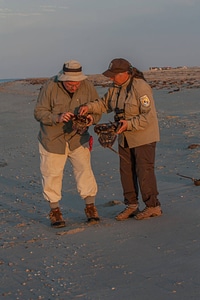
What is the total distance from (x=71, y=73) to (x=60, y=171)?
1.16 m

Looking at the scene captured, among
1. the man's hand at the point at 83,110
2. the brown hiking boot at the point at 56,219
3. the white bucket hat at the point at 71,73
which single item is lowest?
the brown hiking boot at the point at 56,219

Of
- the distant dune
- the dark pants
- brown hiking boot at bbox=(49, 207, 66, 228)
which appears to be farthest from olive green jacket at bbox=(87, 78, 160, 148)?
the distant dune

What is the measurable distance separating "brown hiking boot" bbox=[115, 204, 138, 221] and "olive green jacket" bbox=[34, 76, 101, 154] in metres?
0.93

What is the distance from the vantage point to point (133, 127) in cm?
651

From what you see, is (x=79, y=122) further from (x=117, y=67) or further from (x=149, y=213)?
(x=149, y=213)

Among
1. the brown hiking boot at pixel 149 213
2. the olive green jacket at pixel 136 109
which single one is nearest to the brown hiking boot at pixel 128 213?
the brown hiking boot at pixel 149 213

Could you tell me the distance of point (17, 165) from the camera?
479 inches

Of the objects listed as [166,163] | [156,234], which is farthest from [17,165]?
[156,234]

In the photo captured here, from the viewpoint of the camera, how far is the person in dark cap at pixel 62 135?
6715 millimetres

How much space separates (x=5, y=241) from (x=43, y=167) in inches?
39.2

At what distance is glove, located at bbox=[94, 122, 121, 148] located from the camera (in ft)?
21.5

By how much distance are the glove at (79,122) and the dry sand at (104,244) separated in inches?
43.7

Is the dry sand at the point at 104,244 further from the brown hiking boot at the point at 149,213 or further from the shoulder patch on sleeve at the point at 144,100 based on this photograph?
the shoulder patch on sleeve at the point at 144,100

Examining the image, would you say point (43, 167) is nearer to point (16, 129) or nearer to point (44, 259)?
point (44, 259)
